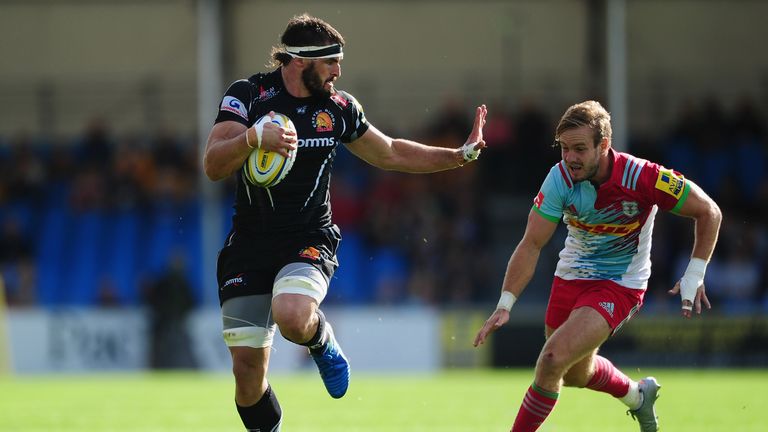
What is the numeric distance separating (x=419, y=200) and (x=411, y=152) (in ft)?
43.9

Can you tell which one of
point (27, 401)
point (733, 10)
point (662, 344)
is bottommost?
point (662, 344)

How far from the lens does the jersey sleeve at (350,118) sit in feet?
25.5

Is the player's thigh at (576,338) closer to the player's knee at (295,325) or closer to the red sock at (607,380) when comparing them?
the red sock at (607,380)

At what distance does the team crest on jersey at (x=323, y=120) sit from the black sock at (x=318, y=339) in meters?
1.14

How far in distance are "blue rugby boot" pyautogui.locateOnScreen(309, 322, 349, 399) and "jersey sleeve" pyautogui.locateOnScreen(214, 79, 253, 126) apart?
55.5 inches

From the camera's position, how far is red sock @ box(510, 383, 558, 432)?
7418mm

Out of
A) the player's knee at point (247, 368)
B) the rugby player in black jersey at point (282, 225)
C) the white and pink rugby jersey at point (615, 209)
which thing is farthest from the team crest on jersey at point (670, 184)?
the player's knee at point (247, 368)

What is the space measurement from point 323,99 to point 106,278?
14558mm

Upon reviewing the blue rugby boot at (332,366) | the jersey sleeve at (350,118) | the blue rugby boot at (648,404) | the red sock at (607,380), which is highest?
the jersey sleeve at (350,118)

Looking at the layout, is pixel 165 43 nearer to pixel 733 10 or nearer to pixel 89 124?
pixel 89 124

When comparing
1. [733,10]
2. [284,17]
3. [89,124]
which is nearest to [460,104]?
[284,17]

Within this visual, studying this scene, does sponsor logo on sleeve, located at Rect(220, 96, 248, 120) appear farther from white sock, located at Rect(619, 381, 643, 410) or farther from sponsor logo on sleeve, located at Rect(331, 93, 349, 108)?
white sock, located at Rect(619, 381, 643, 410)

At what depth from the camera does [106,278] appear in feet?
70.2

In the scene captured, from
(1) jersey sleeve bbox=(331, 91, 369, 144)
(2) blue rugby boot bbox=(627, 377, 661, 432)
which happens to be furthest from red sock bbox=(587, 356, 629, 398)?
(1) jersey sleeve bbox=(331, 91, 369, 144)
